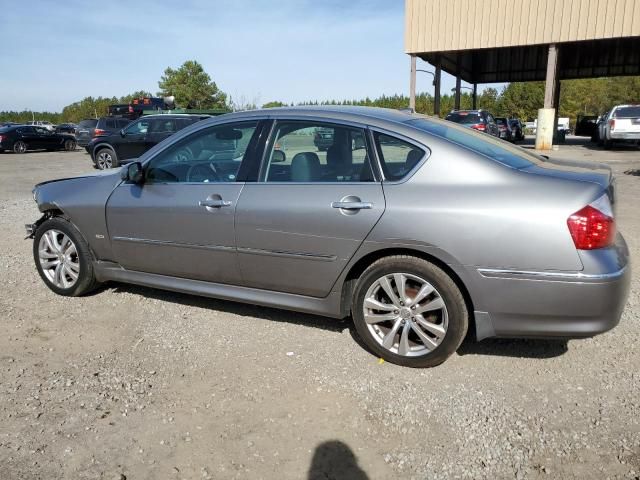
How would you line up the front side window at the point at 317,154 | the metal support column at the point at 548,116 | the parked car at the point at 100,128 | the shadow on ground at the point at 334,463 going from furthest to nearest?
1. the metal support column at the point at 548,116
2. the parked car at the point at 100,128
3. the front side window at the point at 317,154
4. the shadow on ground at the point at 334,463

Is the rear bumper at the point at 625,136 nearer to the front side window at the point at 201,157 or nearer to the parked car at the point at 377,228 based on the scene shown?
the parked car at the point at 377,228

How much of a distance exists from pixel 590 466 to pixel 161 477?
1.94 metres

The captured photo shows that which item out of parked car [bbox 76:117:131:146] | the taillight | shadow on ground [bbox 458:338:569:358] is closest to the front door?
shadow on ground [bbox 458:338:569:358]

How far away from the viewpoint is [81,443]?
2.68m

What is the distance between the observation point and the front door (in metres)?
3.85

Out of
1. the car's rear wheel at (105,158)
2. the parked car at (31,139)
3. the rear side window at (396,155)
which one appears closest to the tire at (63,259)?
the rear side window at (396,155)

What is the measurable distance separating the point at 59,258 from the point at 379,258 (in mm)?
2975

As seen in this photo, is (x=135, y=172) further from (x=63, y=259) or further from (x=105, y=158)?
(x=105, y=158)

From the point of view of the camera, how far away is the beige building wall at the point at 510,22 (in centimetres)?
1972

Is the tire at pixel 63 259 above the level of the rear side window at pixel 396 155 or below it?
below

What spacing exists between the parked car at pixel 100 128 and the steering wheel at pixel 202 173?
1693 centimetres

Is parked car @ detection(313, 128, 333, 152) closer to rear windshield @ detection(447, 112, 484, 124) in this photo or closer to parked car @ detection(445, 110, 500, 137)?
parked car @ detection(445, 110, 500, 137)

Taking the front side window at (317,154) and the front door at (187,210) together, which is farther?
the front door at (187,210)

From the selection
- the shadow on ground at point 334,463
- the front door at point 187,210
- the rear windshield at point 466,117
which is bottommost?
the shadow on ground at point 334,463
